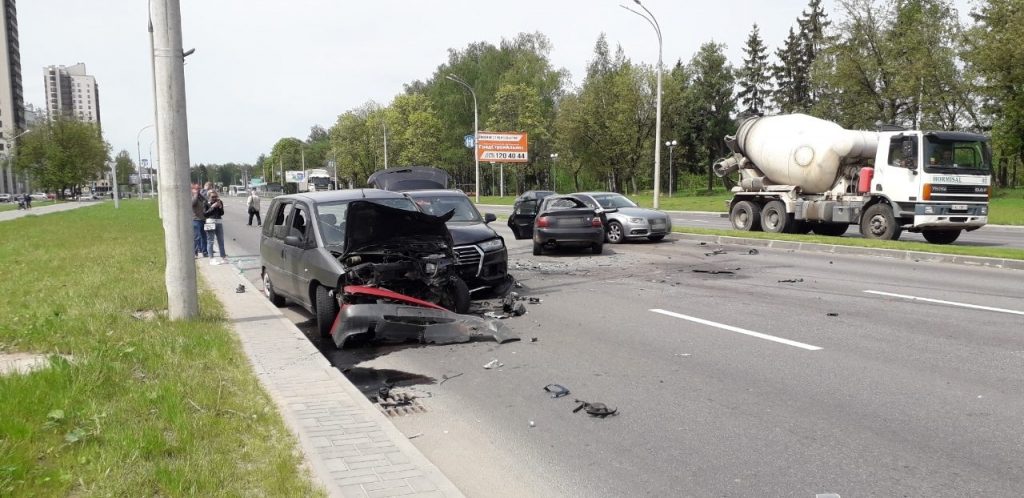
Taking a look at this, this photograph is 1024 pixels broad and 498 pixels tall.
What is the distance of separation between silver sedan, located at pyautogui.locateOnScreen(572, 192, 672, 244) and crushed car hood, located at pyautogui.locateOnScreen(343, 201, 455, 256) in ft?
35.0

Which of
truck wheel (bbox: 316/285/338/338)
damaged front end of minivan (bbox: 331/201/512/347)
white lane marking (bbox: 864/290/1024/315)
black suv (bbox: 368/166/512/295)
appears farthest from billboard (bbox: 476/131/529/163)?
truck wheel (bbox: 316/285/338/338)

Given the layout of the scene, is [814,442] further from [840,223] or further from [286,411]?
[840,223]

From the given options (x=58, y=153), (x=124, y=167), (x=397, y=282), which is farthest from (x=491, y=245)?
(x=124, y=167)

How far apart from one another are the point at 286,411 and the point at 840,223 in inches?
752

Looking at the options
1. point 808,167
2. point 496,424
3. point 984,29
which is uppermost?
point 984,29

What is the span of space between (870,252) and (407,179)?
40.5 feet

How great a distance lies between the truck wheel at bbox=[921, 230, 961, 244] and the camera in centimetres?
1828

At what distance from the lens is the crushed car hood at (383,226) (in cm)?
A: 781

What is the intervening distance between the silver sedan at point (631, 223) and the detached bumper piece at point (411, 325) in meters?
11.3

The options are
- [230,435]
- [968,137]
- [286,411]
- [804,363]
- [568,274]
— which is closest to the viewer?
[230,435]

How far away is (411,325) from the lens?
294 inches

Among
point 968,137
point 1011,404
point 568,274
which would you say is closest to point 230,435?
point 1011,404

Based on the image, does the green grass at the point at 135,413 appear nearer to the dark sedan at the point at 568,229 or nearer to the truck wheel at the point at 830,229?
the dark sedan at the point at 568,229

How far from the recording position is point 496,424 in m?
5.10
